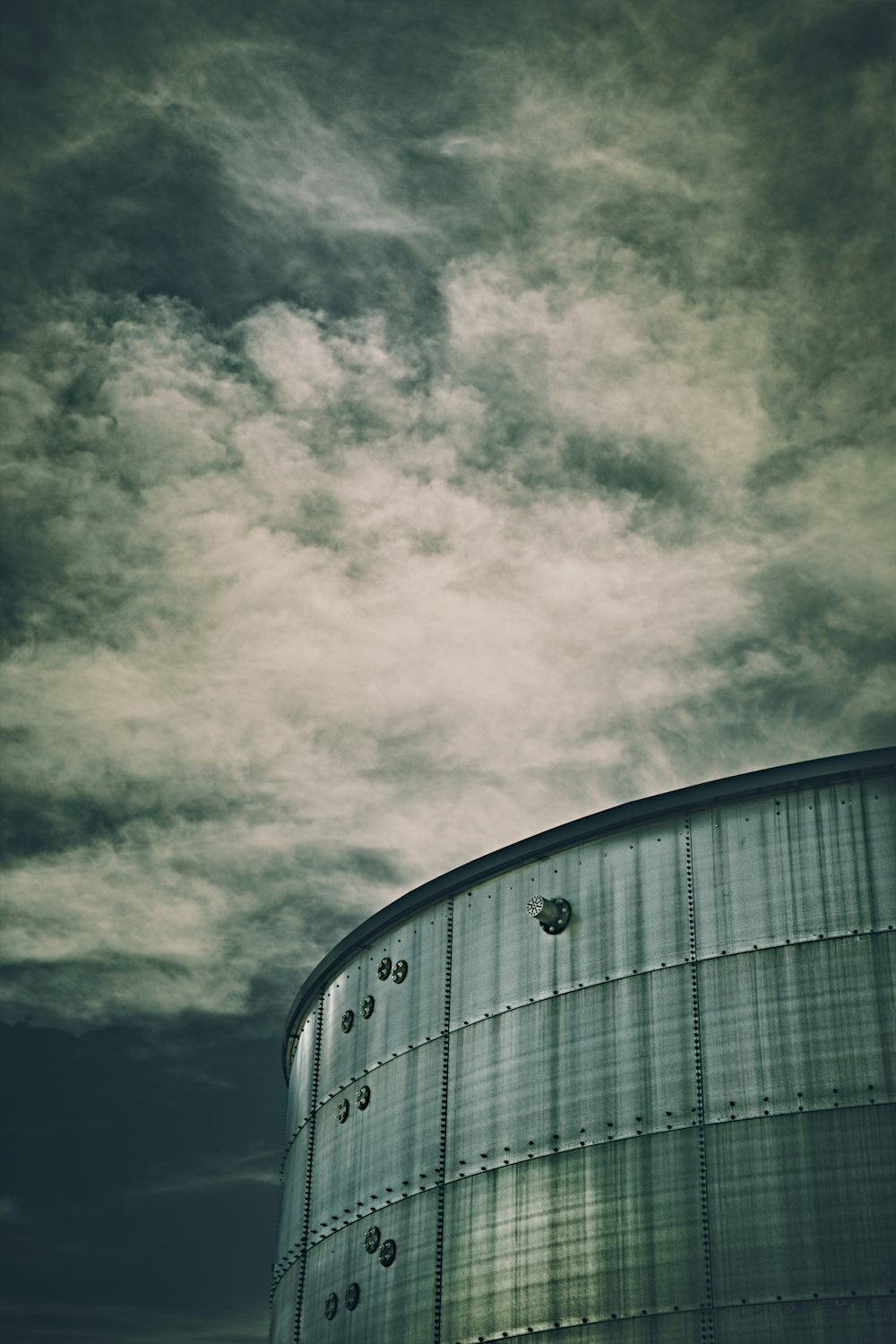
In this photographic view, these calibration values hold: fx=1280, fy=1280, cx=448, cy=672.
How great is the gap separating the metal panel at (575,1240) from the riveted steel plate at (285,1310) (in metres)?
5.69

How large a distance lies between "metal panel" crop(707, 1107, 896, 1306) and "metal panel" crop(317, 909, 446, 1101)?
555cm

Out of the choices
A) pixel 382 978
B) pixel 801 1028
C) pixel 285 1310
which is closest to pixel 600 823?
pixel 801 1028

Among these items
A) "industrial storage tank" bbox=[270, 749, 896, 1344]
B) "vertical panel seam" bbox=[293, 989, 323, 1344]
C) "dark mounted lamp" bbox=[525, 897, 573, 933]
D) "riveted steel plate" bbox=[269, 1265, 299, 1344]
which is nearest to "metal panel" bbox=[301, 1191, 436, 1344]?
"industrial storage tank" bbox=[270, 749, 896, 1344]

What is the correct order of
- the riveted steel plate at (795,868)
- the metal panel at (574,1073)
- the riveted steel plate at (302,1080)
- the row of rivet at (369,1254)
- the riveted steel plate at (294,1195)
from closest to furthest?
1. the riveted steel plate at (795,868)
2. the metal panel at (574,1073)
3. the row of rivet at (369,1254)
4. the riveted steel plate at (294,1195)
5. the riveted steel plate at (302,1080)

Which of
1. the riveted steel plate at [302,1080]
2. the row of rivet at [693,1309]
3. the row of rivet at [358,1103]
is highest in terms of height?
the riveted steel plate at [302,1080]

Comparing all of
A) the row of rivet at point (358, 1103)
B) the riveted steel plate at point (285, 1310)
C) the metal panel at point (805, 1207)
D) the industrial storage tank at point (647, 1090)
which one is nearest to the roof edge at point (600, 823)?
the industrial storage tank at point (647, 1090)

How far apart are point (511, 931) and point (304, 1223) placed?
7.15 metres

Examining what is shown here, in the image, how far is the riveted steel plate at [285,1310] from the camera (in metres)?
21.3

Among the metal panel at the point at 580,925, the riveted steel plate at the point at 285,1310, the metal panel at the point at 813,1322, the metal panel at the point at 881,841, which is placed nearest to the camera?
the metal panel at the point at 813,1322

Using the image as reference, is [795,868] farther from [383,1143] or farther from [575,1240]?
[383,1143]

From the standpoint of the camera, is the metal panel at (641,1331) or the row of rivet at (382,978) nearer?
the metal panel at (641,1331)

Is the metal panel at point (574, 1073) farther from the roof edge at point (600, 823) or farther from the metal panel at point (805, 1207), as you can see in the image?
the roof edge at point (600, 823)

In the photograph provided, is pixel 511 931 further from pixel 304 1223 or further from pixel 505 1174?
pixel 304 1223

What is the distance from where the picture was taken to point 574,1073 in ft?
53.7
